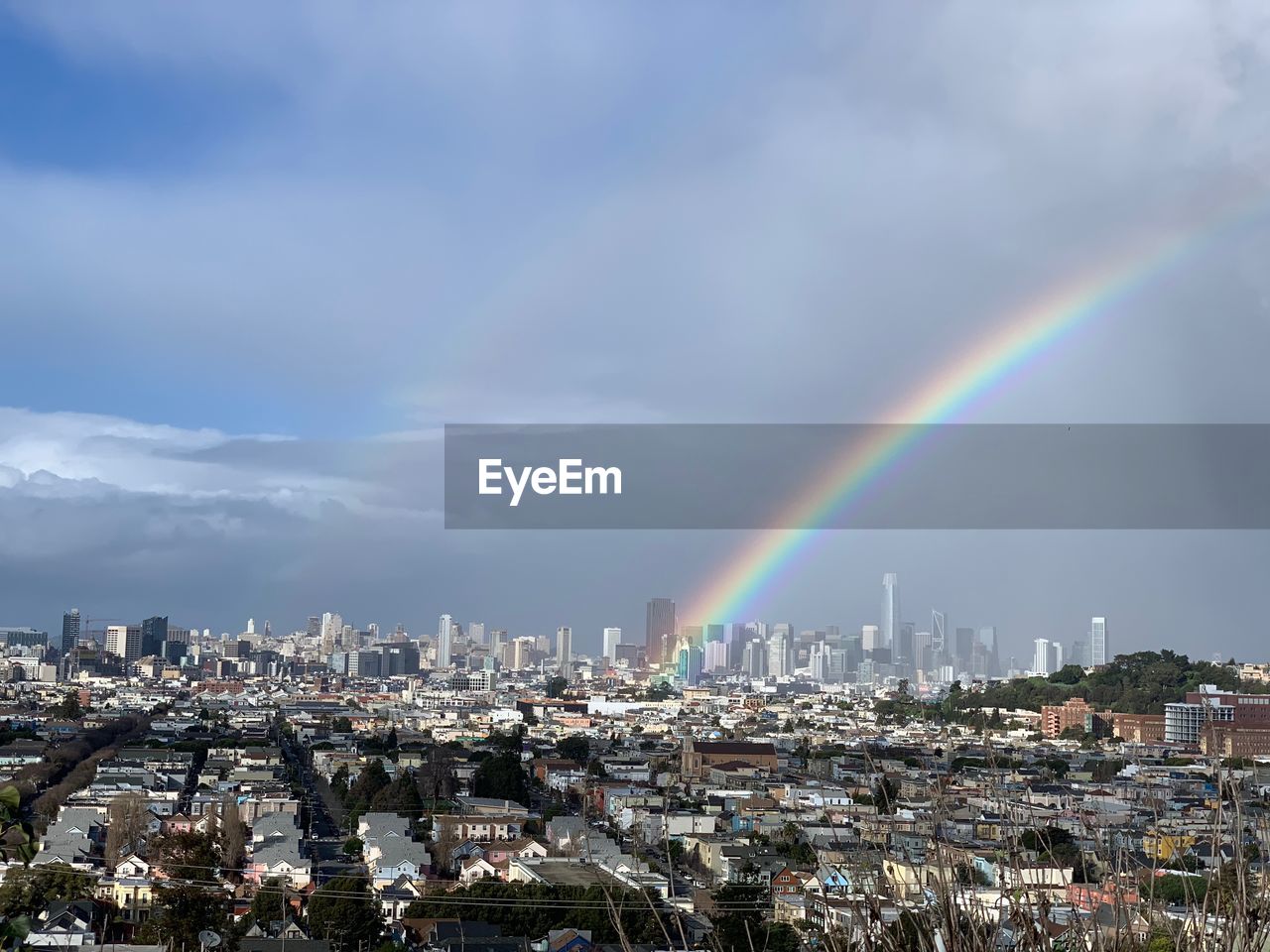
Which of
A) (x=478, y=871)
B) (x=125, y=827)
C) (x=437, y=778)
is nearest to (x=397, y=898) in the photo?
(x=478, y=871)

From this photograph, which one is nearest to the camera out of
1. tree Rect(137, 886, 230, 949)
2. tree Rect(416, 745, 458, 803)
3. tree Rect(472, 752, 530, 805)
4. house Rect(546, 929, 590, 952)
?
tree Rect(137, 886, 230, 949)

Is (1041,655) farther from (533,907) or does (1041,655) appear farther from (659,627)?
(533,907)

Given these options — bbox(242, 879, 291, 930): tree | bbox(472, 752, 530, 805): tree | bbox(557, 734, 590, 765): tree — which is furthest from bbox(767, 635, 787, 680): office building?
bbox(242, 879, 291, 930): tree

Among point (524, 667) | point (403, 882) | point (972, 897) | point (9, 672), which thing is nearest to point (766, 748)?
point (403, 882)

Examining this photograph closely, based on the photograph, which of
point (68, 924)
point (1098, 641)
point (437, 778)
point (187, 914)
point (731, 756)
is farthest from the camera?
point (1098, 641)

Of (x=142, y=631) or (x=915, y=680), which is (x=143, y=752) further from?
(x=142, y=631)

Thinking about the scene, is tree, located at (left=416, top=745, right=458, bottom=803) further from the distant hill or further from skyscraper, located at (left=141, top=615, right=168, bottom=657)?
skyscraper, located at (left=141, top=615, right=168, bottom=657)
